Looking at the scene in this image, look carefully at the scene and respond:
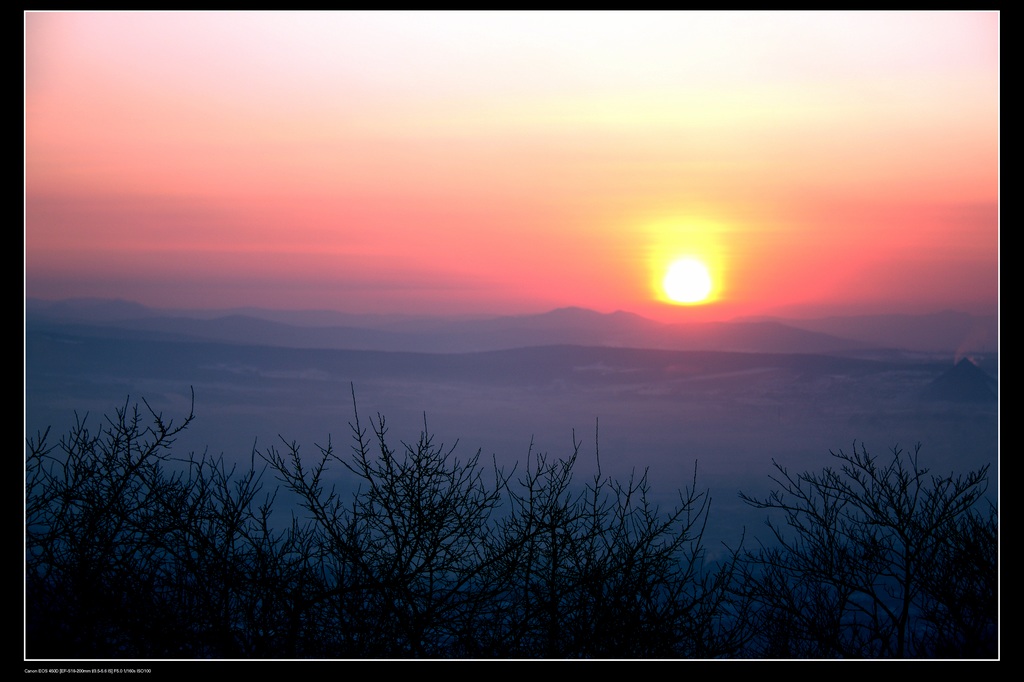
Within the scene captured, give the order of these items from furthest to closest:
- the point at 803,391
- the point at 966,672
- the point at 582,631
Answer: the point at 803,391 < the point at 582,631 < the point at 966,672

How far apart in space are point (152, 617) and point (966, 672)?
6728 millimetres

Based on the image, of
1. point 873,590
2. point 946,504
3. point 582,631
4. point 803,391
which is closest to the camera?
point 582,631

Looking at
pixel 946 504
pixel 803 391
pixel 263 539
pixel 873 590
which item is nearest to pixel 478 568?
pixel 263 539

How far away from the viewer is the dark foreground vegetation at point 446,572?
282 inches

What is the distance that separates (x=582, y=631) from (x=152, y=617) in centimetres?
380

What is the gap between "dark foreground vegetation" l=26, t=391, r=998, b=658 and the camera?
7.15 metres

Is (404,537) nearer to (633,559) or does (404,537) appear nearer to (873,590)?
(633,559)

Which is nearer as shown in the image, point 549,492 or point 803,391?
point 549,492

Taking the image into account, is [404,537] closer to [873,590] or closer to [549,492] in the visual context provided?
[549,492]

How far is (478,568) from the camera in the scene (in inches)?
310

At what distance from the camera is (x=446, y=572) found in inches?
316
